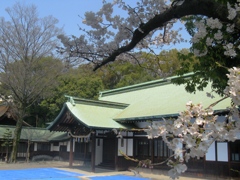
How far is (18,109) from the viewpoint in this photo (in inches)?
930

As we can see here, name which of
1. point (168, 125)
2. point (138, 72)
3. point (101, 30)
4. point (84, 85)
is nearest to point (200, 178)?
point (101, 30)

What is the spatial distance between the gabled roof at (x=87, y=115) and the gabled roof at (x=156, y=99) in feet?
1.94

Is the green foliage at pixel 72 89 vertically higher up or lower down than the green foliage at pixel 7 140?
higher up

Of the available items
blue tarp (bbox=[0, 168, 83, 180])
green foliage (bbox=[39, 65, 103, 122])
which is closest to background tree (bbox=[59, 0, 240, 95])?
blue tarp (bbox=[0, 168, 83, 180])

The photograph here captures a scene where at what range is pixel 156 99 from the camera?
17.5 meters

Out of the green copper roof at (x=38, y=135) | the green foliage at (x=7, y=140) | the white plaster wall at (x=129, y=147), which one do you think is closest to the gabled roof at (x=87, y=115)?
the white plaster wall at (x=129, y=147)

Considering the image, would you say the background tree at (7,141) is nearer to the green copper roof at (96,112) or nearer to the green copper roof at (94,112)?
the green copper roof at (94,112)

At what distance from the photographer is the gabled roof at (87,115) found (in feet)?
52.6

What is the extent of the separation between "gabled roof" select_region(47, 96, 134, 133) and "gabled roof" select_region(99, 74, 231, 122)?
593 millimetres

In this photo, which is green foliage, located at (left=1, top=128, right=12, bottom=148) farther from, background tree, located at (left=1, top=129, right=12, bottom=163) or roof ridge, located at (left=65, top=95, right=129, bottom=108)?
roof ridge, located at (left=65, top=95, right=129, bottom=108)

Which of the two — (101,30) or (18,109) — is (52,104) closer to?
(18,109)

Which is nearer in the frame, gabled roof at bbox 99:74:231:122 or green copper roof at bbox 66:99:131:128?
gabled roof at bbox 99:74:231:122

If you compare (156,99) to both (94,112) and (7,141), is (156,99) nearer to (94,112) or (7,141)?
(94,112)

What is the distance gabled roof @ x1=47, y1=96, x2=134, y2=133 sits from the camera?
632 inches
